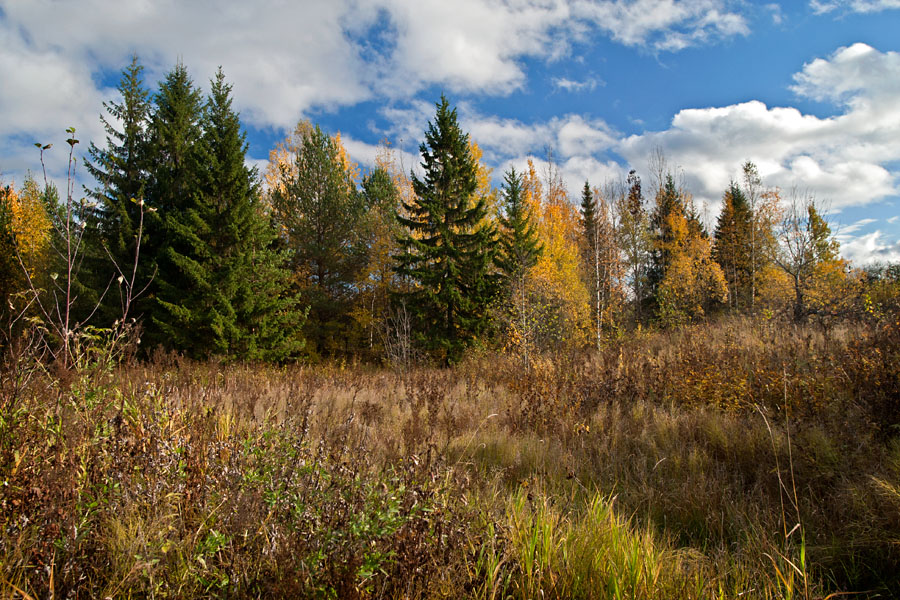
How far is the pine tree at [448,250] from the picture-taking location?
17266 mm

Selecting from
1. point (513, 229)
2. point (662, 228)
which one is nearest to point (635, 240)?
point (662, 228)

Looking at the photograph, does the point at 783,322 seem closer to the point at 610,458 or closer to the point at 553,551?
the point at 610,458

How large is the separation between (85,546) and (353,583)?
44.9 inches

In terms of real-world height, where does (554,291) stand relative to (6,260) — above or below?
below

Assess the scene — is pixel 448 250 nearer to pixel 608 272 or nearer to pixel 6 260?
pixel 608 272

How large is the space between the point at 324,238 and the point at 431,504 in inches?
840

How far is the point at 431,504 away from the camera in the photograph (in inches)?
78.5

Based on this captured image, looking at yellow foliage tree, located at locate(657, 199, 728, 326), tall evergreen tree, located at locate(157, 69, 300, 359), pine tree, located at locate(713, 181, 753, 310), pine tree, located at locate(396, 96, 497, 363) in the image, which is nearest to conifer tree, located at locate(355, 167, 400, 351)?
pine tree, located at locate(396, 96, 497, 363)

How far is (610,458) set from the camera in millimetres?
4422

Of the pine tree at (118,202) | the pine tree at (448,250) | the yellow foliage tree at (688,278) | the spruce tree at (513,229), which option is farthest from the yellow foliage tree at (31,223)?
the yellow foliage tree at (688,278)

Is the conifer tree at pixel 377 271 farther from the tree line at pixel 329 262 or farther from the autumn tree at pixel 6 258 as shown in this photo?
the autumn tree at pixel 6 258

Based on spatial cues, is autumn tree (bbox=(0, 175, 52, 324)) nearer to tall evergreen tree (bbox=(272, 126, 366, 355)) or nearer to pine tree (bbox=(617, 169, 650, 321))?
tall evergreen tree (bbox=(272, 126, 366, 355))

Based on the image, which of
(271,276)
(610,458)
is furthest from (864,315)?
(271,276)

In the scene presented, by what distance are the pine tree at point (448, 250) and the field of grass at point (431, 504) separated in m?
12.2
